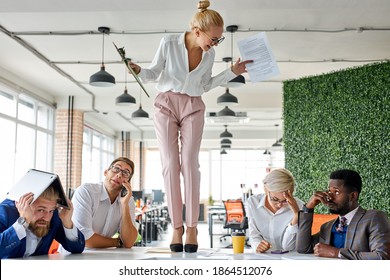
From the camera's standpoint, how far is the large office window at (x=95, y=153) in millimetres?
15633

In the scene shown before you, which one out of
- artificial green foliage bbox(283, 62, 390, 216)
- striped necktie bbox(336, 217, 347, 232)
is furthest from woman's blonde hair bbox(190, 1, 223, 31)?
artificial green foliage bbox(283, 62, 390, 216)

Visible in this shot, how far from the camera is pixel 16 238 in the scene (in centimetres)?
202

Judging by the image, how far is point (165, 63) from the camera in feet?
8.02

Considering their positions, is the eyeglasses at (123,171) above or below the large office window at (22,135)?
below

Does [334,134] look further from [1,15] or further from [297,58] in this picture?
[1,15]

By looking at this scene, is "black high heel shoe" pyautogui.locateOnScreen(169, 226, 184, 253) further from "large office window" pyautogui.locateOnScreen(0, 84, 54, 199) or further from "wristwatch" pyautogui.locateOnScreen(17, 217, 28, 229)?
"large office window" pyautogui.locateOnScreen(0, 84, 54, 199)

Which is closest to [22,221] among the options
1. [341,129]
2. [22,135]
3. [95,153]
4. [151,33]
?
[151,33]

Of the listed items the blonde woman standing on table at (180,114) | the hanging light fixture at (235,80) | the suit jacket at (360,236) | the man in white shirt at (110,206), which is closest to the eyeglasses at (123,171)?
the man in white shirt at (110,206)

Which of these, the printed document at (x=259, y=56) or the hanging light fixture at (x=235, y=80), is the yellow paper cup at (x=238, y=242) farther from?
the hanging light fixture at (x=235, y=80)

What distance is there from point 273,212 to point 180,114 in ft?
3.52

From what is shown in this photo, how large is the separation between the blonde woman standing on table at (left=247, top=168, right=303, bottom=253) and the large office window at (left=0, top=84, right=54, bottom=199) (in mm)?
7803

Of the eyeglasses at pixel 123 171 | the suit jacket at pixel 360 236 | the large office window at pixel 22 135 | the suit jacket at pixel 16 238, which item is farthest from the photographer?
the large office window at pixel 22 135
